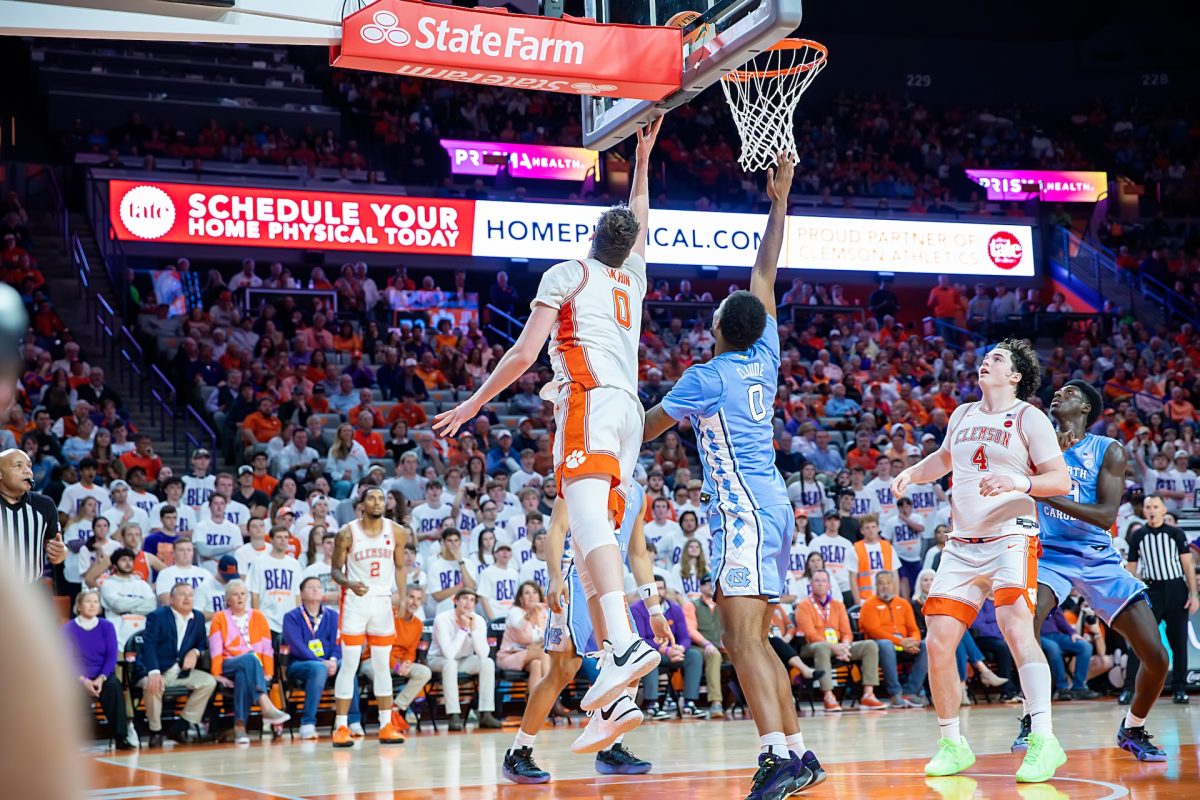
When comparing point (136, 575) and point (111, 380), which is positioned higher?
point (111, 380)

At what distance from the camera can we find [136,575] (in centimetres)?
1140

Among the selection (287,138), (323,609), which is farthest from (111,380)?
(323,609)

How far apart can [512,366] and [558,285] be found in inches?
17.0

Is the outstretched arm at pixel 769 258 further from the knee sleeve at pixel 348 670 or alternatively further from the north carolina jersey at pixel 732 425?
the knee sleeve at pixel 348 670

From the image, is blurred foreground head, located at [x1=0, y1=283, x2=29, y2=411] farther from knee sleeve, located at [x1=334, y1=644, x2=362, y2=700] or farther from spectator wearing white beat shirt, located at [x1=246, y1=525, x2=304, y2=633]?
spectator wearing white beat shirt, located at [x1=246, y1=525, x2=304, y2=633]

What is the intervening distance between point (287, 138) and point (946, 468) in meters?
18.8

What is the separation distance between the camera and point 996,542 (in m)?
6.32

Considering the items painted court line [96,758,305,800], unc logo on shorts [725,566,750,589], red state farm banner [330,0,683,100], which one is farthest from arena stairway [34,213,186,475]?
unc logo on shorts [725,566,750,589]

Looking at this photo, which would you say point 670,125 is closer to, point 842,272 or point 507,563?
point 842,272

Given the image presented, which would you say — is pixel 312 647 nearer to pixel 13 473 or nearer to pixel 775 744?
pixel 13 473

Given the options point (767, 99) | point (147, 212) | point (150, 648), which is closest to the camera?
point (767, 99)

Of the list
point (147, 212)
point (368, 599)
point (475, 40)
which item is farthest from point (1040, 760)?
point (147, 212)

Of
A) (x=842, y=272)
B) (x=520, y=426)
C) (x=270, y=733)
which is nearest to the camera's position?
(x=270, y=733)

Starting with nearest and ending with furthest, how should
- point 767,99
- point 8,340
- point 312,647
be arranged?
point 8,340, point 767,99, point 312,647
